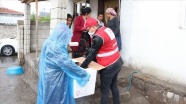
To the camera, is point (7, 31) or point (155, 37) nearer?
point (155, 37)

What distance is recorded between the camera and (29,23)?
26.6ft

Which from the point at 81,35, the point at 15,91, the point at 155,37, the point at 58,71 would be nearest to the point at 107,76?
the point at 58,71

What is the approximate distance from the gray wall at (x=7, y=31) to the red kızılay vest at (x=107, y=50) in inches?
612

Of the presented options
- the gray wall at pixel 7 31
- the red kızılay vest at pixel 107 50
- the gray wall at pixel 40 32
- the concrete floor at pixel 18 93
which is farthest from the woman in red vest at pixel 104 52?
the gray wall at pixel 7 31

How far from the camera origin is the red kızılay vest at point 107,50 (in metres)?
3.15

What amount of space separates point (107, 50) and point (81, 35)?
159 cm

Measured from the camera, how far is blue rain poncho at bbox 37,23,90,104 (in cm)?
269

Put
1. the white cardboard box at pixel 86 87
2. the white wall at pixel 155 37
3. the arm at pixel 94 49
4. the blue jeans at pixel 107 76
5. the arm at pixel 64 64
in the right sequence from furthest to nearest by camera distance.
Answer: the white wall at pixel 155 37, the blue jeans at pixel 107 76, the arm at pixel 94 49, the white cardboard box at pixel 86 87, the arm at pixel 64 64

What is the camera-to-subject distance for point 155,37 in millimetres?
4668

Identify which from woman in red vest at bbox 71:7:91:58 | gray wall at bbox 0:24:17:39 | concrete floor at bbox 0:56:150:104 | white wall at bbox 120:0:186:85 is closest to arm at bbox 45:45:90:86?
woman in red vest at bbox 71:7:91:58

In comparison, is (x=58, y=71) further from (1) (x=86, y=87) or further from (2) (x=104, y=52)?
(2) (x=104, y=52)

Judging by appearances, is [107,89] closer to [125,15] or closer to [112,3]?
[125,15]

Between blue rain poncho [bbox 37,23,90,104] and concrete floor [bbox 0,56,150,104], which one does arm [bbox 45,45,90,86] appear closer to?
blue rain poncho [bbox 37,23,90,104]

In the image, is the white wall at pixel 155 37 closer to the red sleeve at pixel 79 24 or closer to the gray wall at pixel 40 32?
the red sleeve at pixel 79 24
